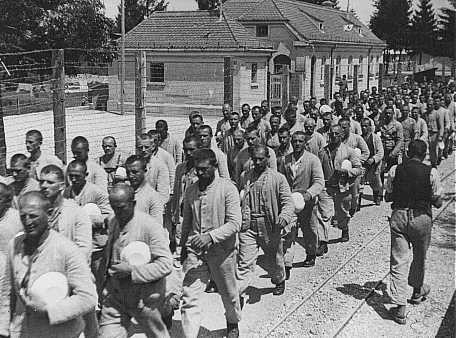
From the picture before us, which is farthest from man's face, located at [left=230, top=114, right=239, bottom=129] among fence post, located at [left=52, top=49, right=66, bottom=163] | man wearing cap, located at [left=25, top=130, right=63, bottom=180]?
man wearing cap, located at [left=25, top=130, right=63, bottom=180]

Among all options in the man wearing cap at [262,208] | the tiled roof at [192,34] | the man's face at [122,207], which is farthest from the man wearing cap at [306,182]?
the tiled roof at [192,34]

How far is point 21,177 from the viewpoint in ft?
23.0

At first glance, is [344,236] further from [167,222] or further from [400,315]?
[400,315]

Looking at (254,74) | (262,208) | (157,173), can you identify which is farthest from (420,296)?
(254,74)

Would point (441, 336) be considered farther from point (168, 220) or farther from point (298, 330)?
point (168, 220)

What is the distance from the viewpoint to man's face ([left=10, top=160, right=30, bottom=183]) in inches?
275

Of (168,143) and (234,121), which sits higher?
(234,121)

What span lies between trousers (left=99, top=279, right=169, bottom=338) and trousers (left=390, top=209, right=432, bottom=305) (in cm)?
331

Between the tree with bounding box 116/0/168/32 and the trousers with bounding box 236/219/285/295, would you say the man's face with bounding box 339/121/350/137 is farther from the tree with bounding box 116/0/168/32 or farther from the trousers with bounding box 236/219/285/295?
the tree with bounding box 116/0/168/32

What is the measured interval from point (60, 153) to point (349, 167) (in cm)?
444

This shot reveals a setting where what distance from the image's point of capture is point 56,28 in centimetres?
4294

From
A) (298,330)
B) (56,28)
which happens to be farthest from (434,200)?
(56,28)

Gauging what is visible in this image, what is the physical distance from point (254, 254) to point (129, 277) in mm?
2759

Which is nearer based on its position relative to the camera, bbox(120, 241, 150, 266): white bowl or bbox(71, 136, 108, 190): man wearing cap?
bbox(120, 241, 150, 266): white bowl
